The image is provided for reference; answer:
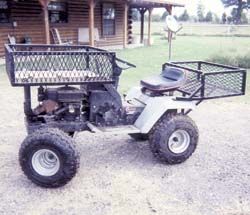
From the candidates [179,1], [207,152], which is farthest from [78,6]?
[207,152]

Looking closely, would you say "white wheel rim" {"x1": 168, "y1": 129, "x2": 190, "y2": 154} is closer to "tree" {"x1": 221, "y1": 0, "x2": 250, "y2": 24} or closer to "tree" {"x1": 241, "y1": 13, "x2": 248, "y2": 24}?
"tree" {"x1": 221, "y1": 0, "x2": 250, "y2": 24}

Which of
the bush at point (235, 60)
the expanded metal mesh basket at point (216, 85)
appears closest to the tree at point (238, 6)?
the bush at point (235, 60)

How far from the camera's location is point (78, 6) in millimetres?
16594

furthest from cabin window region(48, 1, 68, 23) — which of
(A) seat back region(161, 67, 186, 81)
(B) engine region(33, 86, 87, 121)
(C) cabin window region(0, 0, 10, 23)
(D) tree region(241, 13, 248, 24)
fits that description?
(D) tree region(241, 13, 248, 24)

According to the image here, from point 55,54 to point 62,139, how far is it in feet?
2.65

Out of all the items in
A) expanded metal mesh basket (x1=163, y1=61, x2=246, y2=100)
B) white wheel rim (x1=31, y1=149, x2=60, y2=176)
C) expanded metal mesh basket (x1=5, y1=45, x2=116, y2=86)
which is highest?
expanded metal mesh basket (x1=5, y1=45, x2=116, y2=86)

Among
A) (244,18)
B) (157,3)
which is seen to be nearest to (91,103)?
(157,3)

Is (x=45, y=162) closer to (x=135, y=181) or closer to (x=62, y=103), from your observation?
(x=62, y=103)

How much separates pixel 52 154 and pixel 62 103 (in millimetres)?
562

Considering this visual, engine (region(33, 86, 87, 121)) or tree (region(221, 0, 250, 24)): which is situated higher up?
tree (region(221, 0, 250, 24))

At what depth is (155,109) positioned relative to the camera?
13.7 feet

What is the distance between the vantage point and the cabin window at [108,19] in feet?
60.2

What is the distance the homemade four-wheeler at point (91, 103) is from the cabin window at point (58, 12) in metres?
11.4

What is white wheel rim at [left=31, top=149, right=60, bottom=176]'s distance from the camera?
12.1ft
